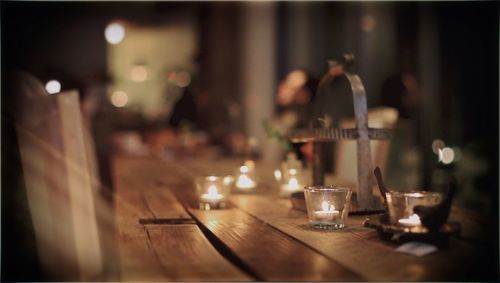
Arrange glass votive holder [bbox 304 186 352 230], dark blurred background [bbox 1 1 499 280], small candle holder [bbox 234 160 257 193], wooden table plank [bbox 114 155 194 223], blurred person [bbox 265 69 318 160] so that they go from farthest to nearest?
dark blurred background [bbox 1 1 499 280]
blurred person [bbox 265 69 318 160]
small candle holder [bbox 234 160 257 193]
wooden table plank [bbox 114 155 194 223]
glass votive holder [bbox 304 186 352 230]

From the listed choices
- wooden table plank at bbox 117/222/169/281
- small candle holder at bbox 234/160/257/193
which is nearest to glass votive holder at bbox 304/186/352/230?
wooden table plank at bbox 117/222/169/281

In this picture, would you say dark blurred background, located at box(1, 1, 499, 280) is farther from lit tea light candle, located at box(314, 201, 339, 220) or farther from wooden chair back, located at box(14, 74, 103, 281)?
lit tea light candle, located at box(314, 201, 339, 220)

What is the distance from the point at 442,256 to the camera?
969 millimetres

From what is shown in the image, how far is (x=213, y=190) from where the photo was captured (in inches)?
64.7

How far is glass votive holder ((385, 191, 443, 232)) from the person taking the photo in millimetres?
1055

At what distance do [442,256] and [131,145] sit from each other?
698 cm

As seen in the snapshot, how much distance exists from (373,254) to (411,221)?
0.45ft

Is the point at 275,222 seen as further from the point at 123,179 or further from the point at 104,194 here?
the point at 123,179

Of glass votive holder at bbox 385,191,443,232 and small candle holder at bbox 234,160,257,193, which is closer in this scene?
glass votive holder at bbox 385,191,443,232

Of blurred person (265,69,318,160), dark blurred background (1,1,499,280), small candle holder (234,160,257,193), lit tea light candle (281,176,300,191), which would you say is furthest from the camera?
dark blurred background (1,1,499,280)

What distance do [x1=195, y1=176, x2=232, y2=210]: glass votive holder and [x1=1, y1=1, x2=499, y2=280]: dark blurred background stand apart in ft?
1.74

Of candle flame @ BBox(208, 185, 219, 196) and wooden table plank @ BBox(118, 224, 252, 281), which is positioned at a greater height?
candle flame @ BBox(208, 185, 219, 196)

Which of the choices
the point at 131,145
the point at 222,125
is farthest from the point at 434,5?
the point at 131,145

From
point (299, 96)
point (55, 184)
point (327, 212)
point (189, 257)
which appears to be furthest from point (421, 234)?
point (299, 96)
